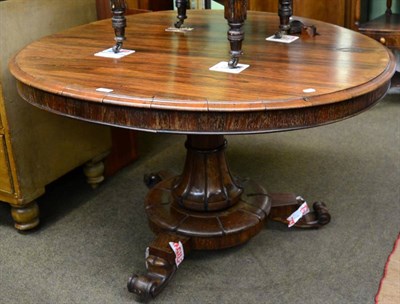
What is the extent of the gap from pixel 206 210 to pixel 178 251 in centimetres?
21

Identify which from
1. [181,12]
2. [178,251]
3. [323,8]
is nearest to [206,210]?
[178,251]

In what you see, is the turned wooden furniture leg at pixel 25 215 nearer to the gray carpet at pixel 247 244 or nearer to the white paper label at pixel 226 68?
the gray carpet at pixel 247 244

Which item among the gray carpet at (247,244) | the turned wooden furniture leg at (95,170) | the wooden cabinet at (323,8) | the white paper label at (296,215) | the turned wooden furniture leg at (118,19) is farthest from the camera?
the wooden cabinet at (323,8)

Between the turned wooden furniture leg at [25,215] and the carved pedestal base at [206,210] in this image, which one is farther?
the turned wooden furniture leg at [25,215]

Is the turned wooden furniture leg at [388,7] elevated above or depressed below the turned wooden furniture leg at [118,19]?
below

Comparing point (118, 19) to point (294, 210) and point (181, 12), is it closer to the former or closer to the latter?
point (181, 12)

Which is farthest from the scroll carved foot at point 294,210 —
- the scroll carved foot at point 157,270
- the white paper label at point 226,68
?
the white paper label at point 226,68

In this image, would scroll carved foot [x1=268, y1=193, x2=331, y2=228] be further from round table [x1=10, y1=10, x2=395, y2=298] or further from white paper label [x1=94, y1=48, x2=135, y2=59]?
white paper label [x1=94, y1=48, x2=135, y2=59]

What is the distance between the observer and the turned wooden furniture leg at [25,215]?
212 centimetres

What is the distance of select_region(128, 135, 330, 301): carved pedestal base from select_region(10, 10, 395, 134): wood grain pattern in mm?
368

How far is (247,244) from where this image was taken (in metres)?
2.04

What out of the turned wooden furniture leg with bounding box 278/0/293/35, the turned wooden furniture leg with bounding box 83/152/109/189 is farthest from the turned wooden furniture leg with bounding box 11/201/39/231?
the turned wooden furniture leg with bounding box 278/0/293/35

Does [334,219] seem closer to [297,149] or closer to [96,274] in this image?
[297,149]

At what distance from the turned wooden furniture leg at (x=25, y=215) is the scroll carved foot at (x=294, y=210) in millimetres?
882
